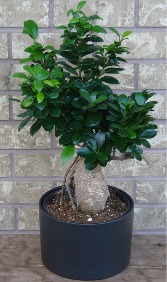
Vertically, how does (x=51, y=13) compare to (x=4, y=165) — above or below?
above

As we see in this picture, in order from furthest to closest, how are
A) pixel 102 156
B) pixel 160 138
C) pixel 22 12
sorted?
pixel 160 138, pixel 22 12, pixel 102 156

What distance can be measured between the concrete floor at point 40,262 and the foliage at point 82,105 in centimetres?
39

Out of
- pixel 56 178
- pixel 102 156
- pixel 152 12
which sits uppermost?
pixel 152 12

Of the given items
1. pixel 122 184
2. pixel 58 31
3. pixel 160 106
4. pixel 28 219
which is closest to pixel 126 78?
pixel 160 106

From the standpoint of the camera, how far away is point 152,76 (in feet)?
5.24

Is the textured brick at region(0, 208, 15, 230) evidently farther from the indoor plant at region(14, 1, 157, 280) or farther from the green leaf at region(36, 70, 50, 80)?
the green leaf at region(36, 70, 50, 80)

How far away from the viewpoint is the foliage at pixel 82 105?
3.99 feet

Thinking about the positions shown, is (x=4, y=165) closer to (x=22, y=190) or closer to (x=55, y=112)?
(x=22, y=190)

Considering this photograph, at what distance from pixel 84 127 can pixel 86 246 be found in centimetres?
34

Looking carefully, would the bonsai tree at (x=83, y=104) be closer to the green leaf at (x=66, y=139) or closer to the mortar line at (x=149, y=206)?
the green leaf at (x=66, y=139)

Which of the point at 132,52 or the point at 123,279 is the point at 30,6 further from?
the point at 123,279

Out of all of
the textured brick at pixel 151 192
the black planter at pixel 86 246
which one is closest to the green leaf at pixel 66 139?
the black planter at pixel 86 246

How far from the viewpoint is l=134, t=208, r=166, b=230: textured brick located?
1.72m

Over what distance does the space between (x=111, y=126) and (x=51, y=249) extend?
16.5 inches
